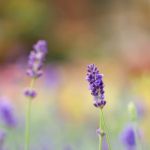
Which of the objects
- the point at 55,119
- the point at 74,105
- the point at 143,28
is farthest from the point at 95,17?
the point at 55,119

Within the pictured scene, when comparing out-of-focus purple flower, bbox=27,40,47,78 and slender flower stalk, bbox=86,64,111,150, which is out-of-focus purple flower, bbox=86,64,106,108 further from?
out-of-focus purple flower, bbox=27,40,47,78

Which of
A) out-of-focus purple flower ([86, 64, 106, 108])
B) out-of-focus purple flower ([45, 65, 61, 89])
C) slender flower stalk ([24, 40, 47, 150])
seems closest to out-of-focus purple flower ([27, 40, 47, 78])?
slender flower stalk ([24, 40, 47, 150])

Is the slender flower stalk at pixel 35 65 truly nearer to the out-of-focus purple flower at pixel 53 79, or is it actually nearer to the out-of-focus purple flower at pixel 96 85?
the out-of-focus purple flower at pixel 96 85

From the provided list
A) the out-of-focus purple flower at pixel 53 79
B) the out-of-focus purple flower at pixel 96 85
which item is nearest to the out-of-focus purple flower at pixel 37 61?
the out-of-focus purple flower at pixel 96 85

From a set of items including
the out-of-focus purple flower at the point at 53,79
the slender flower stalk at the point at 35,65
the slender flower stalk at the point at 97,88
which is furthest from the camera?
A: the out-of-focus purple flower at the point at 53,79

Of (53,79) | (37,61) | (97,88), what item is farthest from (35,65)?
(53,79)

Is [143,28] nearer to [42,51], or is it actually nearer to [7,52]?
[7,52]
